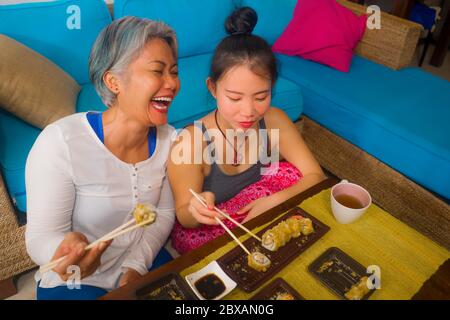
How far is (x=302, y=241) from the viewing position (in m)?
1.02

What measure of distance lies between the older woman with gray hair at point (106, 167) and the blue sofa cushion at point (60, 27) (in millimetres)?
Result: 986

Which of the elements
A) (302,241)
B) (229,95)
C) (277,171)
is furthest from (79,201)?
(277,171)

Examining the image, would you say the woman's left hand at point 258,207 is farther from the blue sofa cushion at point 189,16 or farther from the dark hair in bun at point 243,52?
the blue sofa cushion at point 189,16

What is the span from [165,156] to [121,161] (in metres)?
0.17

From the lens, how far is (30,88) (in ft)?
4.83

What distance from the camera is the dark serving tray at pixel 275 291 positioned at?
2.80 feet

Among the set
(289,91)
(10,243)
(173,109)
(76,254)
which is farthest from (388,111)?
(10,243)

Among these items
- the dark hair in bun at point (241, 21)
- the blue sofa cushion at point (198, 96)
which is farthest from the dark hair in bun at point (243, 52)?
the blue sofa cushion at point (198, 96)

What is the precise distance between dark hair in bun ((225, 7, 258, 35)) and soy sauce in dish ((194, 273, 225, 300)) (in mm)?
892

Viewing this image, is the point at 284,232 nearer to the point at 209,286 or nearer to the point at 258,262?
the point at 258,262

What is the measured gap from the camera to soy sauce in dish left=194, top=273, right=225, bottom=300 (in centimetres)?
86

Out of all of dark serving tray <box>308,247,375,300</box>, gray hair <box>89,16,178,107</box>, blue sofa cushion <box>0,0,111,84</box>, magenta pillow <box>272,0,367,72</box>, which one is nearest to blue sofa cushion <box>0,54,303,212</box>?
blue sofa cushion <box>0,0,111,84</box>

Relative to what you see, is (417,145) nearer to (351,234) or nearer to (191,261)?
(351,234)

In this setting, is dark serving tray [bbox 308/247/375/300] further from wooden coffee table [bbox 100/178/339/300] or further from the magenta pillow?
the magenta pillow
